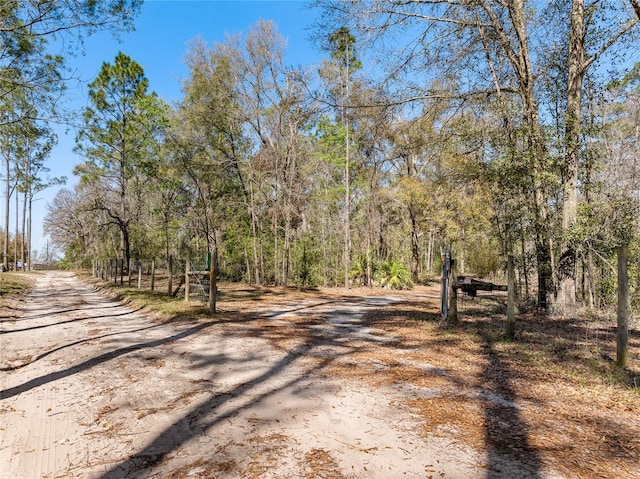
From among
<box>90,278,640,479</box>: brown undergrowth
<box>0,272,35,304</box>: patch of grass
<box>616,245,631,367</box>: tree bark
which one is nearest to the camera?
<box>90,278,640,479</box>: brown undergrowth

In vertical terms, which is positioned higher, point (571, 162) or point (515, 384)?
point (571, 162)

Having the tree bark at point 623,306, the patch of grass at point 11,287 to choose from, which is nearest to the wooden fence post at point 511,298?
the tree bark at point 623,306

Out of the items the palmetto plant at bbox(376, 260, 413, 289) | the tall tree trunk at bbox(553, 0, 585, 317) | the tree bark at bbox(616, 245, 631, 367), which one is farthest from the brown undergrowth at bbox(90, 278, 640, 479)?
the palmetto plant at bbox(376, 260, 413, 289)

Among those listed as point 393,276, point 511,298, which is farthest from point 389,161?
point 511,298

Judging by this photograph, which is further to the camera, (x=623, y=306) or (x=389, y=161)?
(x=389, y=161)

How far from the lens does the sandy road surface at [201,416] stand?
8.08ft

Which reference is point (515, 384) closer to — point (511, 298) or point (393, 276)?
point (511, 298)

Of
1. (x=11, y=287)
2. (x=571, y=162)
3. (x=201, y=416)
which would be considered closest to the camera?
(x=201, y=416)

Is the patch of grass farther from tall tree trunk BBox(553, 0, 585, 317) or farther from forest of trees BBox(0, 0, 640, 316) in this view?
tall tree trunk BBox(553, 0, 585, 317)

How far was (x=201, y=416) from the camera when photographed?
3.17 m

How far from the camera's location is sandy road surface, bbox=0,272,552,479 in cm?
246

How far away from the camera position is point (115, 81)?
23281 mm

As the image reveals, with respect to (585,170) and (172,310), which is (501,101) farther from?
(172,310)

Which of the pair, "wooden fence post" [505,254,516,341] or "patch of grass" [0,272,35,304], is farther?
"patch of grass" [0,272,35,304]
